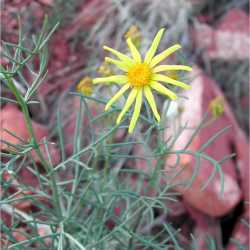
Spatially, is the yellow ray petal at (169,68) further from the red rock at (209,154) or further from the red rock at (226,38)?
the red rock at (226,38)

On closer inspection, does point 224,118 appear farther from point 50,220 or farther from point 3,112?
point 50,220

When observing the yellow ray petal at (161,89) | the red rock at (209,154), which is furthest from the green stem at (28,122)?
the red rock at (209,154)

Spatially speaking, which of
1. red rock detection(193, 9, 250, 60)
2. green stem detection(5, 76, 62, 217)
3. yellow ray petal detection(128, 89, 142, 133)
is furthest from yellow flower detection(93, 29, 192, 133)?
red rock detection(193, 9, 250, 60)

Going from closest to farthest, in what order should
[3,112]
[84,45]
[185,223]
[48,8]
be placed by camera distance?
[3,112]
[185,223]
[48,8]
[84,45]

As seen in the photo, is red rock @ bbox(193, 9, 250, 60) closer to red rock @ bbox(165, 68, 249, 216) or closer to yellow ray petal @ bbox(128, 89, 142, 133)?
red rock @ bbox(165, 68, 249, 216)

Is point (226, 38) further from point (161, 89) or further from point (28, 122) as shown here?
point (28, 122)

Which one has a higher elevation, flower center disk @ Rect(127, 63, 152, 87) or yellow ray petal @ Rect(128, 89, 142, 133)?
flower center disk @ Rect(127, 63, 152, 87)

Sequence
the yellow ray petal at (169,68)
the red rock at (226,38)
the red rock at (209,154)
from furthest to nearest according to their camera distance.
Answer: the red rock at (226,38) → the red rock at (209,154) → the yellow ray petal at (169,68)

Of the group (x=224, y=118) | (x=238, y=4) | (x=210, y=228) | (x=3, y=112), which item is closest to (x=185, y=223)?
(x=210, y=228)
